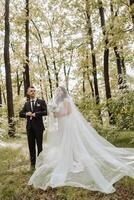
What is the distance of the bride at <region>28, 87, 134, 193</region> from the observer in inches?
323

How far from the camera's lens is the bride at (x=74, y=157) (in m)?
8.21

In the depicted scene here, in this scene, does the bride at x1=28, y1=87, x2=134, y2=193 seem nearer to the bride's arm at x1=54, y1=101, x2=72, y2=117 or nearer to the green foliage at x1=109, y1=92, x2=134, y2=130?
the bride's arm at x1=54, y1=101, x2=72, y2=117

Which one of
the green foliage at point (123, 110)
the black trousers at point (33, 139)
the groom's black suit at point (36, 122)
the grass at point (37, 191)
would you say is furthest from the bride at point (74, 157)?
the green foliage at point (123, 110)

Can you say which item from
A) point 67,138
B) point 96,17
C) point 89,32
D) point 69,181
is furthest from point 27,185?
point 96,17

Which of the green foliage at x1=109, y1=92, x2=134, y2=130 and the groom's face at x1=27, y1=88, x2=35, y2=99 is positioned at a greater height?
the groom's face at x1=27, y1=88, x2=35, y2=99

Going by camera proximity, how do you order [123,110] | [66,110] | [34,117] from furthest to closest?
[123,110] → [34,117] → [66,110]

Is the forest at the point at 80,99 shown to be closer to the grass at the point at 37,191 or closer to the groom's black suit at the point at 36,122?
the grass at the point at 37,191

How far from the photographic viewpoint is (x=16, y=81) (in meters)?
43.3

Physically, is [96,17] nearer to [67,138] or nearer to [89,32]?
[89,32]

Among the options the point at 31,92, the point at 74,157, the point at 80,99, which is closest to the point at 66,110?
the point at 31,92

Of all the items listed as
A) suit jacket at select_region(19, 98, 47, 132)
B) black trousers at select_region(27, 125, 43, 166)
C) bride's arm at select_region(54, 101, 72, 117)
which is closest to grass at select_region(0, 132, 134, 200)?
black trousers at select_region(27, 125, 43, 166)

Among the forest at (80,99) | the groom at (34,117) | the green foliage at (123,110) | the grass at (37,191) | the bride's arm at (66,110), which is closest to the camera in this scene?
the grass at (37,191)

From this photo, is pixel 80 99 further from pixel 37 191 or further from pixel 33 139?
pixel 37 191

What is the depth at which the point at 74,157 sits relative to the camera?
9.45 metres
